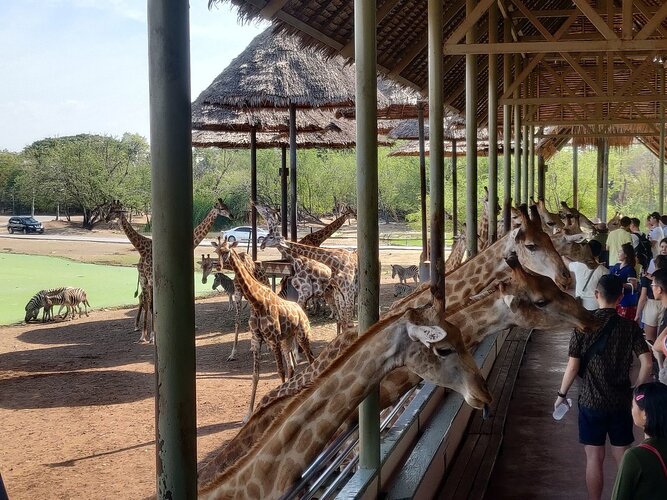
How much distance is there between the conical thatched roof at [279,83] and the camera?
1251 cm

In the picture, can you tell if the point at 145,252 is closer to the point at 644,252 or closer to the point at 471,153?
the point at 471,153

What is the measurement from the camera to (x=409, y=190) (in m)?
39.2

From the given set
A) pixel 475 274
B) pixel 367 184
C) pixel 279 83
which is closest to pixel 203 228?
pixel 279 83

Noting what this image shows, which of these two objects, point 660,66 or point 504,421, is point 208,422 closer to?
point 504,421

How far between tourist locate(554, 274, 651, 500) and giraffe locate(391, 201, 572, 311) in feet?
4.96

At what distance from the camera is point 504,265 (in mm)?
6012

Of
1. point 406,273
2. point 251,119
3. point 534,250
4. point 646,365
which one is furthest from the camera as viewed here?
point 406,273

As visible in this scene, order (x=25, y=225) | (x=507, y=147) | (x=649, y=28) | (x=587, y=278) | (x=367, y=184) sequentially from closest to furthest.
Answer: (x=367, y=184) → (x=649, y=28) → (x=587, y=278) → (x=507, y=147) → (x=25, y=225)

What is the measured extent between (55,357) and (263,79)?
17.9 feet

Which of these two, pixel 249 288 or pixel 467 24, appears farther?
pixel 249 288

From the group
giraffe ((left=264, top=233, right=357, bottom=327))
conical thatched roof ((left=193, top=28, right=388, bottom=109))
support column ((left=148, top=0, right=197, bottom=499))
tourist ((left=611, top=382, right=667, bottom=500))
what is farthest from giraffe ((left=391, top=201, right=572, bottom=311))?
conical thatched roof ((left=193, top=28, right=388, bottom=109))

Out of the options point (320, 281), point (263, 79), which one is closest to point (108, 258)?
point (263, 79)

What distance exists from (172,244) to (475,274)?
457 centimetres

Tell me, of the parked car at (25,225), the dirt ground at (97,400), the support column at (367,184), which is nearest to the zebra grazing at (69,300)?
the dirt ground at (97,400)
